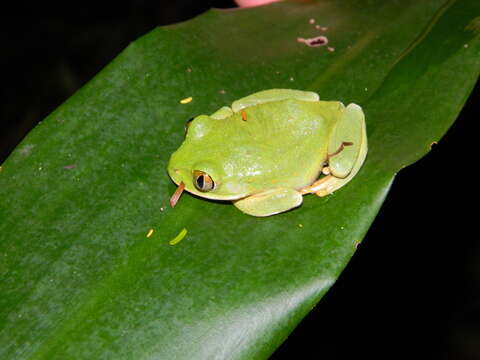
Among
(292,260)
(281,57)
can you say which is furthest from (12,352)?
(281,57)

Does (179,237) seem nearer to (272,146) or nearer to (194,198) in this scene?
(194,198)

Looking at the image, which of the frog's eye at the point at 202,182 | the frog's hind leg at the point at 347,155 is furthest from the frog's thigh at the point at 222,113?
the frog's hind leg at the point at 347,155

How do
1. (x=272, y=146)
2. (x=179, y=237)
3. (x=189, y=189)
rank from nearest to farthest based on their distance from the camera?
(x=179, y=237), (x=189, y=189), (x=272, y=146)

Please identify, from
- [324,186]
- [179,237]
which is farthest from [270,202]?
[179,237]

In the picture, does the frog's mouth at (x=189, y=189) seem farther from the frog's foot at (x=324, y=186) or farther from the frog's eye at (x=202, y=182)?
the frog's foot at (x=324, y=186)

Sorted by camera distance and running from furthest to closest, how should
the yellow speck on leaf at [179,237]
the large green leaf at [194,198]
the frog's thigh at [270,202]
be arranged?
the frog's thigh at [270,202], the yellow speck on leaf at [179,237], the large green leaf at [194,198]

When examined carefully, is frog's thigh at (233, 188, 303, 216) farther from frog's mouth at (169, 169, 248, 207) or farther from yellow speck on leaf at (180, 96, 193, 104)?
yellow speck on leaf at (180, 96, 193, 104)

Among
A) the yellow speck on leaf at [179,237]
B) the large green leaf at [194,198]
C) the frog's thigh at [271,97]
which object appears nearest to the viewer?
the large green leaf at [194,198]
